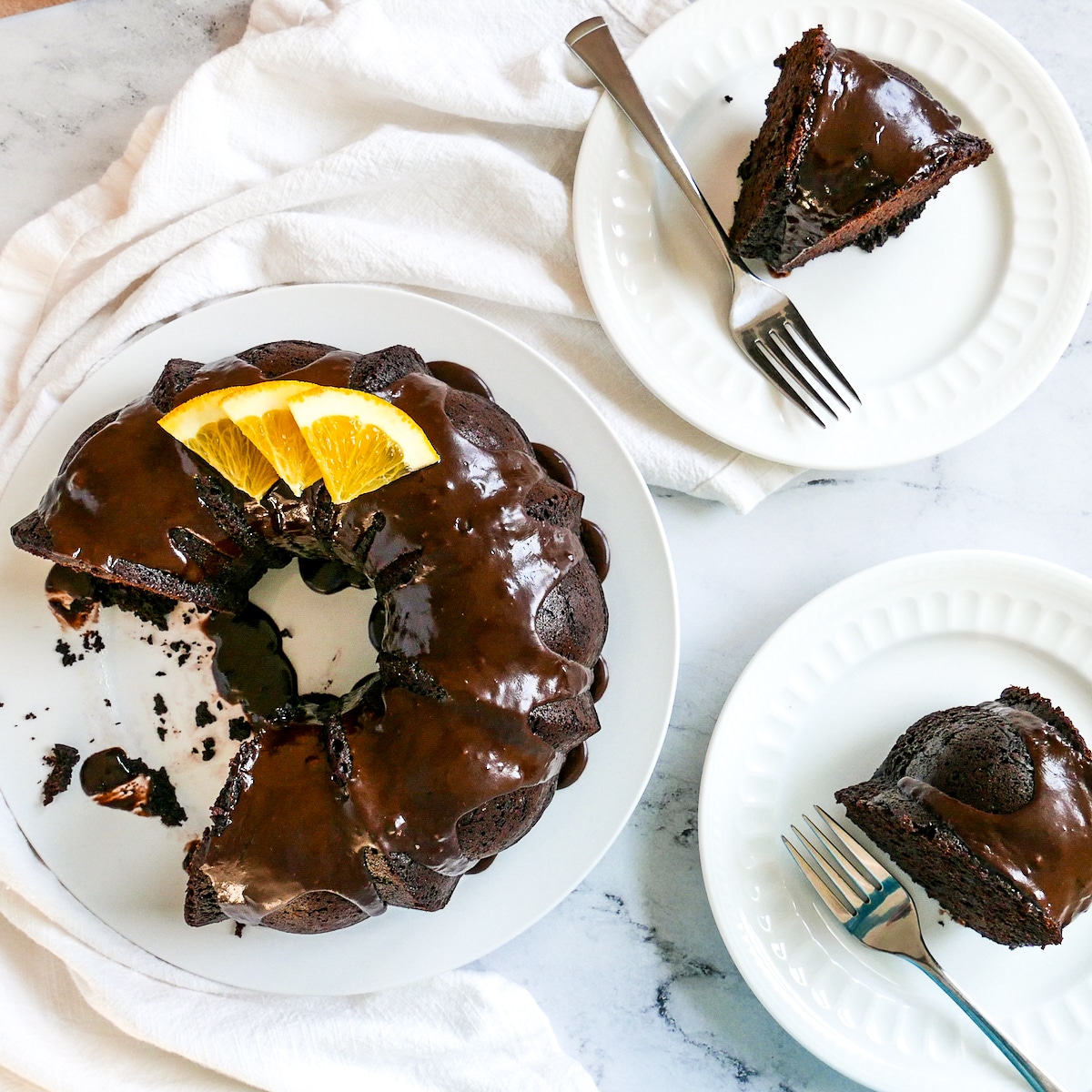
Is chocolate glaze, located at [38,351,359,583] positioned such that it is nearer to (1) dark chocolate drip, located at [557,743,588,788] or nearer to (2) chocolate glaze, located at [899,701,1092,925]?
(1) dark chocolate drip, located at [557,743,588,788]

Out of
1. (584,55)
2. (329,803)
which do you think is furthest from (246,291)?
(329,803)

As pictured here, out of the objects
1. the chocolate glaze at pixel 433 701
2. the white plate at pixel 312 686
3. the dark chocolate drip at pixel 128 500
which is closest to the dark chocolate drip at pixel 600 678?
the white plate at pixel 312 686

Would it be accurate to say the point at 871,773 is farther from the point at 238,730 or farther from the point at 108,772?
the point at 108,772

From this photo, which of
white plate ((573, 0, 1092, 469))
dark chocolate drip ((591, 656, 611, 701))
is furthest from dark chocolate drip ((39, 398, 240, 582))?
white plate ((573, 0, 1092, 469))

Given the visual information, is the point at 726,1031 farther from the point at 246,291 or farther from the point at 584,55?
the point at 584,55

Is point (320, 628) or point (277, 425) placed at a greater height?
point (277, 425)

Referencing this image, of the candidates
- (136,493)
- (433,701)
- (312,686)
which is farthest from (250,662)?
(433,701)
